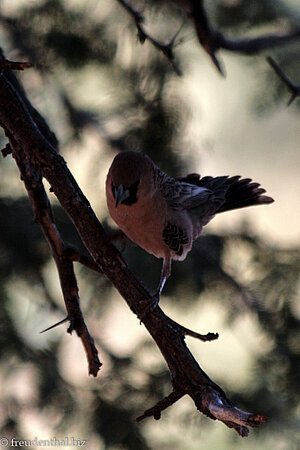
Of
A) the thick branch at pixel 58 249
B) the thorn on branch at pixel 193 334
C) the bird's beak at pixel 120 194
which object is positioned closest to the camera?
the thorn on branch at pixel 193 334

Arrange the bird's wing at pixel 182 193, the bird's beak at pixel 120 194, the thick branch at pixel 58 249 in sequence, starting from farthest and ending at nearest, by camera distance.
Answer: the bird's wing at pixel 182 193 < the bird's beak at pixel 120 194 < the thick branch at pixel 58 249

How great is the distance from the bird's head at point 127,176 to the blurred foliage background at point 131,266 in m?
0.71

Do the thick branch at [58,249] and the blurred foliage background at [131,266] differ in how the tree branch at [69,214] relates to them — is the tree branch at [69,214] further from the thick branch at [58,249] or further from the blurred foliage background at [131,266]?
the blurred foliage background at [131,266]

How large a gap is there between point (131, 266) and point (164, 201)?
1.98 ft

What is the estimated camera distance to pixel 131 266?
265cm

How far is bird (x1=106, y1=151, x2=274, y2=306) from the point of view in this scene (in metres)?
1.88

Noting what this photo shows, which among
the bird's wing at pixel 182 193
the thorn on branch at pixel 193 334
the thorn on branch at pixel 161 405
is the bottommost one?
the thorn on branch at pixel 161 405

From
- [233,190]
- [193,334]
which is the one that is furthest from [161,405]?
[233,190]

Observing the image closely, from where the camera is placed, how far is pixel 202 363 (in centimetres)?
278

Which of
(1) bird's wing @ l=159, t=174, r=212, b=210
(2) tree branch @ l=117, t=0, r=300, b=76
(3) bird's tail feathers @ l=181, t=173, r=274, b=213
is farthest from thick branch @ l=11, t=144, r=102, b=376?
(3) bird's tail feathers @ l=181, t=173, r=274, b=213

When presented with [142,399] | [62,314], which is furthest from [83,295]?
[142,399]

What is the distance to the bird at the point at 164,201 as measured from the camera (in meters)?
1.88

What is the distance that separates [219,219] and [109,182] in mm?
1174

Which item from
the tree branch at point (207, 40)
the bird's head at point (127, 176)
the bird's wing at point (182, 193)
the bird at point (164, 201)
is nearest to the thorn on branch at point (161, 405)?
the bird at point (164, 201)
